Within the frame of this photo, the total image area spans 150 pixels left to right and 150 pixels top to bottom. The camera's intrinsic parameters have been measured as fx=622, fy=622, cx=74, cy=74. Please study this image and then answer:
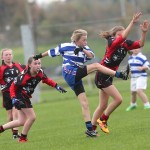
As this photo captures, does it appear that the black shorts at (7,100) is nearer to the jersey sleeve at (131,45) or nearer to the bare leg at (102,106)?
the bare leg at (102,106)

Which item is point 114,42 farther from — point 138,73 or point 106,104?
point 138,73

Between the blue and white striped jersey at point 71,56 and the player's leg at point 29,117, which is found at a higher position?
the blue and white striped jersey at point 71,56

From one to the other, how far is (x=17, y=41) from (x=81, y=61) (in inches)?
714

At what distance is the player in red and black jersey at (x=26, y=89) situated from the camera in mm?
11922

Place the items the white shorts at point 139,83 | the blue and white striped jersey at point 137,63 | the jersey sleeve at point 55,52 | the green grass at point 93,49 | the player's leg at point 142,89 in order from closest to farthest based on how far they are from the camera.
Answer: the jersey sleeve at point 55,52
the player's leg at point 142,89
the white shorts at point 139,83
the blue and white striped jersey at point 137,63
the green grass at point 93,49

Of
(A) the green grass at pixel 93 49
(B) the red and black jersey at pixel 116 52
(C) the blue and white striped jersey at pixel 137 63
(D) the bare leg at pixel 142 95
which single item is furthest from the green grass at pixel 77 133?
(A) the green grass at pixel 93 49

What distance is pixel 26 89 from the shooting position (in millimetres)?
12172

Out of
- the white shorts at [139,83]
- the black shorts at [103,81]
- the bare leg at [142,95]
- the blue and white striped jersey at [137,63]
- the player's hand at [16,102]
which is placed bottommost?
the bare leg at [142,95]

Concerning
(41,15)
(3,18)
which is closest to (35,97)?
(3,18)

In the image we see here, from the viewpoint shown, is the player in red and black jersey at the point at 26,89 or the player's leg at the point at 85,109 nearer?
the player in red and black jersey at the point at 26,89

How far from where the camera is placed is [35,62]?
39.0ft

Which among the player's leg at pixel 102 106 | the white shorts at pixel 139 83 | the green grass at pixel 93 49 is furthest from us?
the green grass at pixel 93 49

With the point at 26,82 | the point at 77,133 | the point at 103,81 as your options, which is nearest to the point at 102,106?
the point at 103,81

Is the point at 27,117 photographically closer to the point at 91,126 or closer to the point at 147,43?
the point at 91,126
